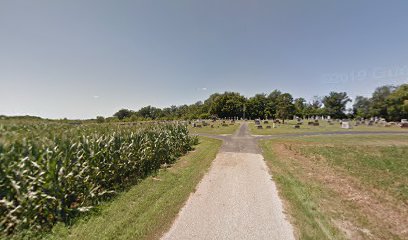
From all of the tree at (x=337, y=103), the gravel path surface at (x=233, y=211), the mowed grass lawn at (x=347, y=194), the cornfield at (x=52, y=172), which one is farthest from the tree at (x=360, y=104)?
the cornfield at (x=52, y=172)

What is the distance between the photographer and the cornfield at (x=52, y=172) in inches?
146

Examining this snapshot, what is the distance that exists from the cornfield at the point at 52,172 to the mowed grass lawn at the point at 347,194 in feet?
17.3

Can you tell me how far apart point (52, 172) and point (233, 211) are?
4288 mm

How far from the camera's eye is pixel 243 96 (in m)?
103

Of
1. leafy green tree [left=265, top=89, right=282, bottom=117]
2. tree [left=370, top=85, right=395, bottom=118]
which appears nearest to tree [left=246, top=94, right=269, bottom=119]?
leafy green tree [left=265, top=89, right=282, bottom=117]

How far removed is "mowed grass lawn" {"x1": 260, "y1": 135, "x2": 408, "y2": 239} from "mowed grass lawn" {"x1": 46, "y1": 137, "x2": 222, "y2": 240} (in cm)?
294

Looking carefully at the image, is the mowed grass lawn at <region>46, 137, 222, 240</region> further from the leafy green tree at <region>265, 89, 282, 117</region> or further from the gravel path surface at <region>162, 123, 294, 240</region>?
the leafy green tree at <region>265, 89, 282, 117</region>

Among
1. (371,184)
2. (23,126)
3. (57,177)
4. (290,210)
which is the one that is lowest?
(371,184)

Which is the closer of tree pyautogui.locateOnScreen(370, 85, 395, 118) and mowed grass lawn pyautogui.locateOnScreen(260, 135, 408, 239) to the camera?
mowed grass lawn pyautogui.locateOnScreen(260, 135, 408, 239)

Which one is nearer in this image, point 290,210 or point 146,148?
point 290,210

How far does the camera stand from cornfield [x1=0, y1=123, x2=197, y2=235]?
371cm

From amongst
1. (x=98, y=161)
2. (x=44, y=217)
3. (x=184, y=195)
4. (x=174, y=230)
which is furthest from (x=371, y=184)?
(x=44, y=217)

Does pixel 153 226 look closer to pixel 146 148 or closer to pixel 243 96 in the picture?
pixel 146 148

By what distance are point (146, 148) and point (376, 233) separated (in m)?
7.87
